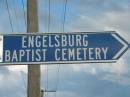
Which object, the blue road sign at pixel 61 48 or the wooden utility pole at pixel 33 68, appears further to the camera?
the wooden utility pole at pixel 33 68

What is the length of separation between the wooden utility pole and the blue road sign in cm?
232

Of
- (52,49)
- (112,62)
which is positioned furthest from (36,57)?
(112,62)

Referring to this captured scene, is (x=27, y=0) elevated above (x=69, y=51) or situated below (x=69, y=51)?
above

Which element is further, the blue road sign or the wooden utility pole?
the wooden utility pole

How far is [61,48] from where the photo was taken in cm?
691

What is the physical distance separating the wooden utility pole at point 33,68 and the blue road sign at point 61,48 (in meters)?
2.32

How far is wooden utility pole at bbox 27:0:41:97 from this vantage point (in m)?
9.59

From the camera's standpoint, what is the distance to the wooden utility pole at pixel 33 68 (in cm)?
959

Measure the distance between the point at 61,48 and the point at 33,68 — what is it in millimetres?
3513

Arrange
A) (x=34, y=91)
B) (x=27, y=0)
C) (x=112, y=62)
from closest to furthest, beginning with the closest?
1. (x=112, y=62)
2. (x=34, y=91)
3. (x=27, y=0)

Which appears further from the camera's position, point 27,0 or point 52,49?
point 27,0

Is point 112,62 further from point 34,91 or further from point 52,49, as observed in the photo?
point 34,91

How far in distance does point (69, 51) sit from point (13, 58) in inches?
36.3

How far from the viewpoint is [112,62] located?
6.79 metres
